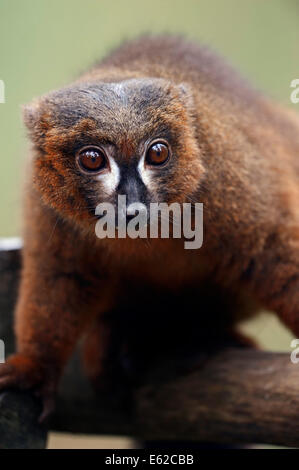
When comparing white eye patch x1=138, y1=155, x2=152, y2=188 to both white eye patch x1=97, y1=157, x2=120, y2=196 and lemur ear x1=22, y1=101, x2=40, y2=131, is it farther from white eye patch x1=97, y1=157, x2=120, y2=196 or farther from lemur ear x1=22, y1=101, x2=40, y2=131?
lemur ear x1=22, y1=101, x2=40, y2=131

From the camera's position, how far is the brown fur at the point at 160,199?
3057 mm

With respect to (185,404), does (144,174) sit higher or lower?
higher

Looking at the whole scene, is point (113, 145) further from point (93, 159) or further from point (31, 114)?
point (31, 114)

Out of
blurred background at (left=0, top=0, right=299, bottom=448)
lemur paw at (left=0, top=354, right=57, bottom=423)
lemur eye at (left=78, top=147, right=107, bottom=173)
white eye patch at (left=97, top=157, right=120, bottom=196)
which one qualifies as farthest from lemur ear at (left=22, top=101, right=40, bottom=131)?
blurred background at (left=0, top=0, right=299, bottom=448)

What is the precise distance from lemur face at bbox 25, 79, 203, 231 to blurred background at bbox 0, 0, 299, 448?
7.32 ft

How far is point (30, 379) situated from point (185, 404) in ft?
3.07

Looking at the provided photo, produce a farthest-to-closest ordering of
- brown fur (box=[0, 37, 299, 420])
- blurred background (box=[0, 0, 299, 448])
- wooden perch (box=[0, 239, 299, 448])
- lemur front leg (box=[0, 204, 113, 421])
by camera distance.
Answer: blurred background (box=[0, 0, 299, 448])
lemur front leg (box=[0, 204, 113, 421])
wooden perch (box=[0, 239, 299, 448])
brown fur (box=[0, 37, 299, 420])

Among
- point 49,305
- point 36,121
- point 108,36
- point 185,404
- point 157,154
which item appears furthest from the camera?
point 108,36

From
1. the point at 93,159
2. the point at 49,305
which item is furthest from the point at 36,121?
the point at 49,305

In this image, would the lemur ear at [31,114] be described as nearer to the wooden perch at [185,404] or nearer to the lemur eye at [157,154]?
the lemur eye at [157,154]

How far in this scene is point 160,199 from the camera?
306 cm

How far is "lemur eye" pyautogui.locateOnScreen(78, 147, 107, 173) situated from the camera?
292 cm

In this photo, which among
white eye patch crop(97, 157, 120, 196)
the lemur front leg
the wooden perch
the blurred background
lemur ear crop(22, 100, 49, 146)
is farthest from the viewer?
the blurred background

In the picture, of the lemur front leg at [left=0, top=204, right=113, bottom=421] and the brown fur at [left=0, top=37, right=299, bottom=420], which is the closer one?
the brown fur at [left=0, top=37, right=299, bottom=420]
